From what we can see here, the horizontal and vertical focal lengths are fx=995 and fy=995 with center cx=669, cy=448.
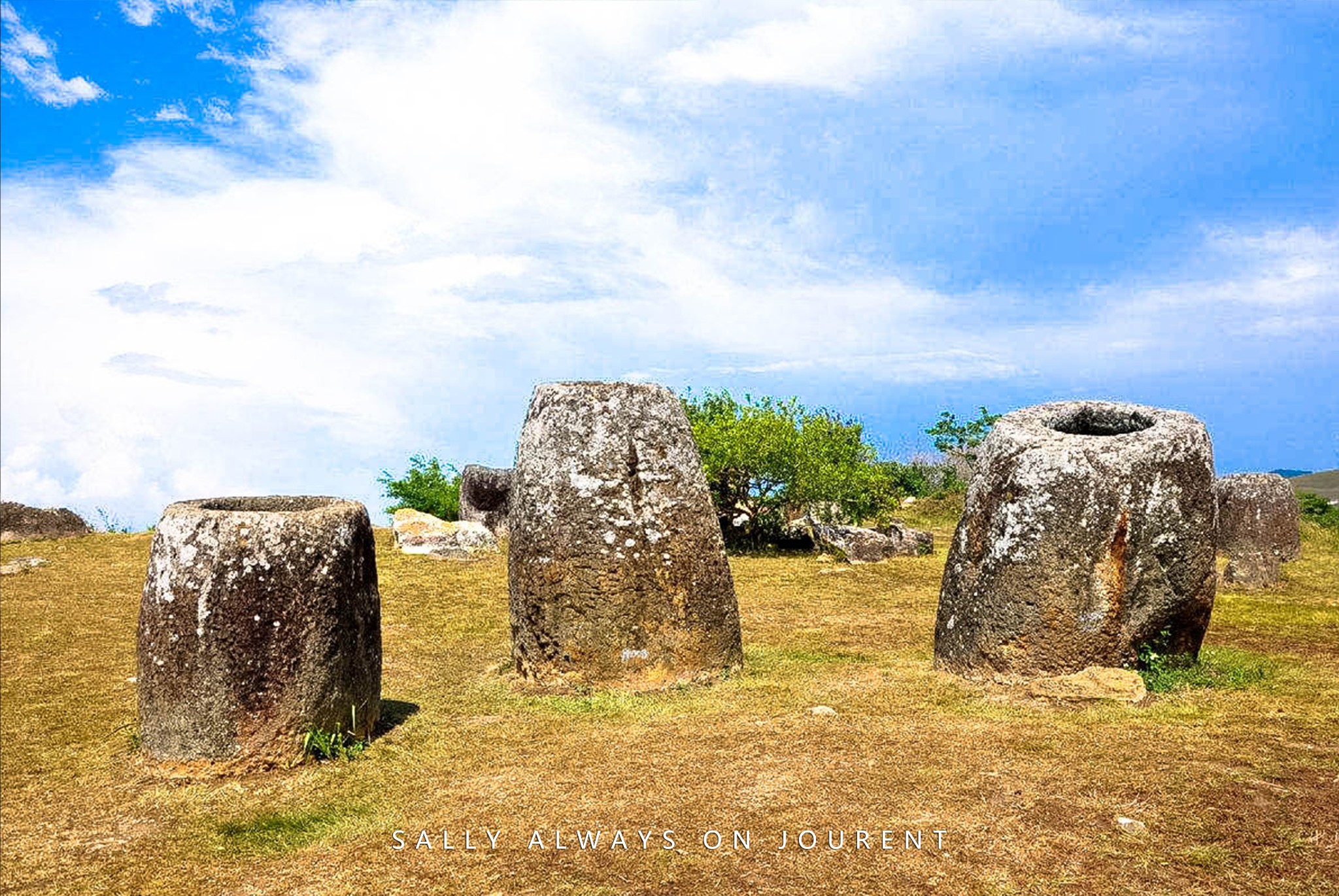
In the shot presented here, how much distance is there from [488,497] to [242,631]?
15.9 metres

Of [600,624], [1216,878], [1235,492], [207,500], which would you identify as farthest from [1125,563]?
[1235,492]

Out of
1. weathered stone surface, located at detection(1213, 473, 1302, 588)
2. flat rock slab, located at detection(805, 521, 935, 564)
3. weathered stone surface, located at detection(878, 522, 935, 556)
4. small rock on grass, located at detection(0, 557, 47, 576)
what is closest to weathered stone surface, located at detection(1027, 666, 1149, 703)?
weathered stone surface, located at detection(1213, 473, 1302, 588)

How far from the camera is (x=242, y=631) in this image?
22.8ft

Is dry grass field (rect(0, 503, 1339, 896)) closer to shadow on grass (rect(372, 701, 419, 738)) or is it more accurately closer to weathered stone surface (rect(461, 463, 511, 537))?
shadow on grass (rect(372, 701, 419, 738))

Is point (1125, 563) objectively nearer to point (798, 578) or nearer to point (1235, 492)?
point (798, 578)

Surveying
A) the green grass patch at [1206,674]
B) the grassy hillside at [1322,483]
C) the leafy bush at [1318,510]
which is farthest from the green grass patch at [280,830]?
the grassy hillside at [1322,483]

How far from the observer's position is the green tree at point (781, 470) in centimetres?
2019

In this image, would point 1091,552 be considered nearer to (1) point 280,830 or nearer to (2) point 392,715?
(2) point 392,715

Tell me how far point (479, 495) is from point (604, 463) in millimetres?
14625

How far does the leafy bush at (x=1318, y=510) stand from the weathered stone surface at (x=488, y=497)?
20.2 metres

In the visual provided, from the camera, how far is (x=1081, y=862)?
5.20 meters

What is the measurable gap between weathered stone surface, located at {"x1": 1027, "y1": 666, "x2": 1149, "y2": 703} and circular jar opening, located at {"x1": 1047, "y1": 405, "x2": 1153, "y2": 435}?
7.33ft

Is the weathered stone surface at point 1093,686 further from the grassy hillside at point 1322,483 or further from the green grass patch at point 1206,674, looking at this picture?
the grassy hillside at point 1322,483

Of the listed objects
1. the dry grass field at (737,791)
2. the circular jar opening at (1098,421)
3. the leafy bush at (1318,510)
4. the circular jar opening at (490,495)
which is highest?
the circular jar opening at (1098,421)
